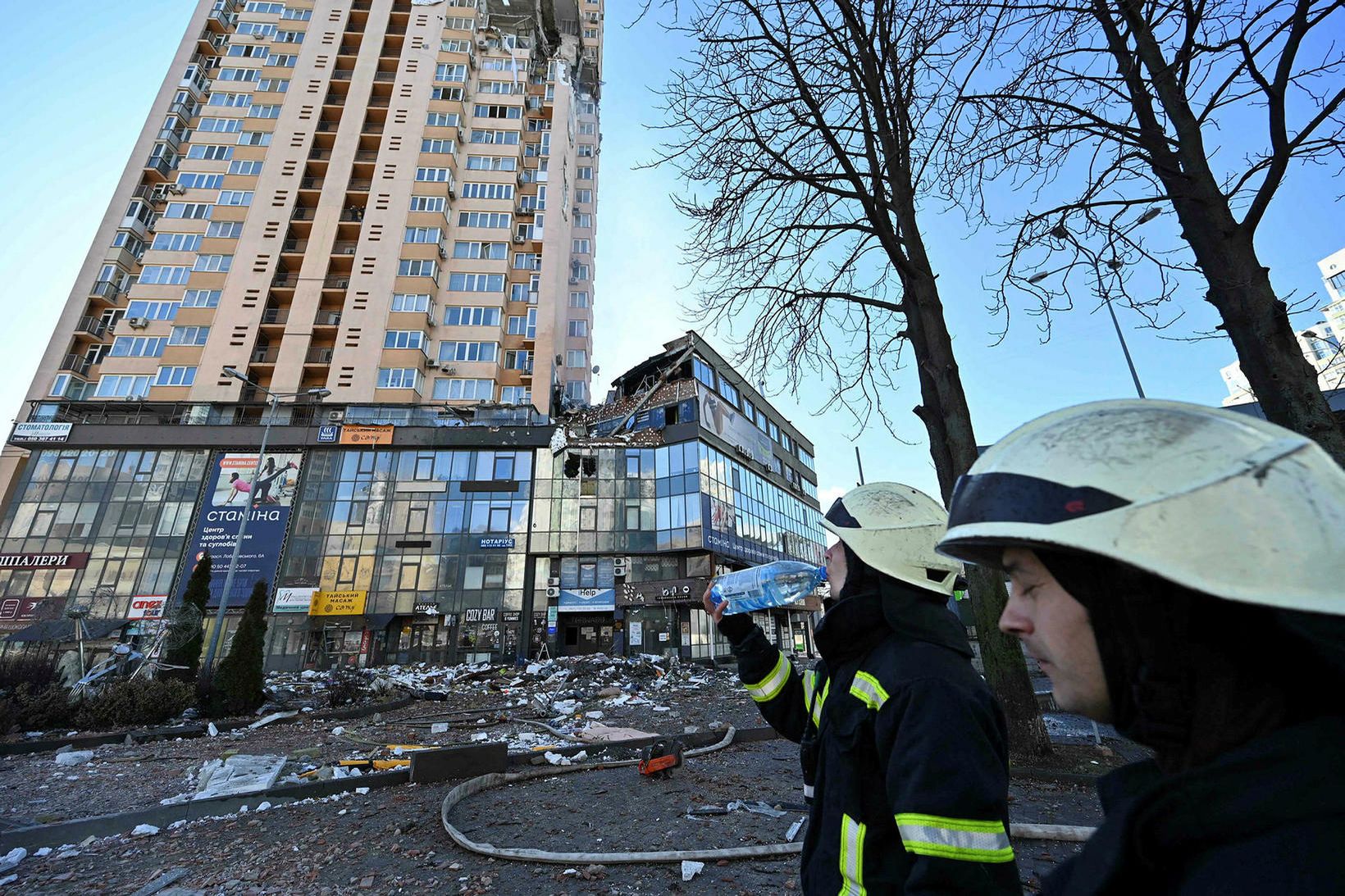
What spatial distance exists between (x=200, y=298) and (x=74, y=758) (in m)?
37.5

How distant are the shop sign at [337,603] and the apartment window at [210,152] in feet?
110

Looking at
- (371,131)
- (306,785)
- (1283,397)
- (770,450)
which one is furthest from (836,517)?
(371,131)

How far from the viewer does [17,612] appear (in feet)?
96.7

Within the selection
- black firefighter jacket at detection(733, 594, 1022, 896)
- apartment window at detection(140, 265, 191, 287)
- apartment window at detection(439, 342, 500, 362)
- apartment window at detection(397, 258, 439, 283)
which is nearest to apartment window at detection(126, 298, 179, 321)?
apartment window at detection(140, 265, 191, 287)

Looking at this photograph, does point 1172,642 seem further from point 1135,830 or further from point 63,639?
point 63,639

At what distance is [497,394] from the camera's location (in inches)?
1489

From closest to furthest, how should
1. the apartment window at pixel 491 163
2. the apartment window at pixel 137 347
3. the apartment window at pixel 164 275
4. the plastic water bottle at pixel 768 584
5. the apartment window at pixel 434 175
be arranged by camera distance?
the plastic water bottle at pixel 768 584 < the apartment window at pixel 137 347 < the apartment window at pixel 164 275 < the apartment window at pixel 434 175 < the apartment window at pixel 491 163

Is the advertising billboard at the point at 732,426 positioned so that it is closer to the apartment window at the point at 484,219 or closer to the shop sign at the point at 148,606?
the apartment window at the point at 484,219

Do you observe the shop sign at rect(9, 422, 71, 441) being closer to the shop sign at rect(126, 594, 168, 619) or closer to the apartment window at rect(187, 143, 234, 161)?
the shop sign at rect(126, 594, 168, 619)

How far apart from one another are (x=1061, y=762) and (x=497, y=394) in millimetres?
35650

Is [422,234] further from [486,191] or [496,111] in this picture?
[496,111]

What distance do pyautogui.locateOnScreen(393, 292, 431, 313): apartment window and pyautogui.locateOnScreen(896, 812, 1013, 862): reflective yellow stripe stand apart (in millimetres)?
40991

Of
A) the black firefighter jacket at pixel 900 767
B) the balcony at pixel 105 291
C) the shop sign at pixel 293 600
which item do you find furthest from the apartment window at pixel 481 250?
the black firefighter jacket at pixel 900 767

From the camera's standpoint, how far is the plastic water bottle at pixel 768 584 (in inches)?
149
